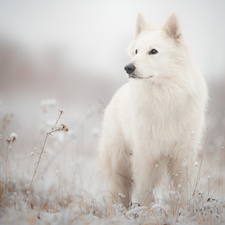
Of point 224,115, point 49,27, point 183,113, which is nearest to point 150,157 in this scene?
point 183,113

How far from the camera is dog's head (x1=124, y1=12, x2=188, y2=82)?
2.10 m

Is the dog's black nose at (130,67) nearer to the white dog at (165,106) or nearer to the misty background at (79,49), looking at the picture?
the white dog at (165,106)

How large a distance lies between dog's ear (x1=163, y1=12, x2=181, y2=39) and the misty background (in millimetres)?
278

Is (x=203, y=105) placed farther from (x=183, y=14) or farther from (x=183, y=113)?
(x=183, y=14)

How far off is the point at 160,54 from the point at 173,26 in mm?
463

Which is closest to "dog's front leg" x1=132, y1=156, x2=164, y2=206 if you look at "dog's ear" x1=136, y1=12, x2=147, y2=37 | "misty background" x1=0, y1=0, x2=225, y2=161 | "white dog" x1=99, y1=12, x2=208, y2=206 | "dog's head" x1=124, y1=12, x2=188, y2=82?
"white dog" x1=99, y1=12, x2=208, y2=206

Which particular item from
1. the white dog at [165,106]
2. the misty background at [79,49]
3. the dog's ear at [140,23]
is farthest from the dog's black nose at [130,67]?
the dog's ear at [140,23]

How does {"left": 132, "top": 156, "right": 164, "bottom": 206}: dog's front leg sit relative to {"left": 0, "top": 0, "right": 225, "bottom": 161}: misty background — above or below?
below

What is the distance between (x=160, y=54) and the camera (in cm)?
221

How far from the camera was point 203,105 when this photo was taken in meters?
2.36

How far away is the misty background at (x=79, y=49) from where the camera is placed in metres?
2.75

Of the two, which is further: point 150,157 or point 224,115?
point 224,115

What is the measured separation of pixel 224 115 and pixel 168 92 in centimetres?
243

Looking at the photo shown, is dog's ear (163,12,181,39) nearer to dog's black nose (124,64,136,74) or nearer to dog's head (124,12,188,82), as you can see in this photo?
dog's head (124,12,188,82)
